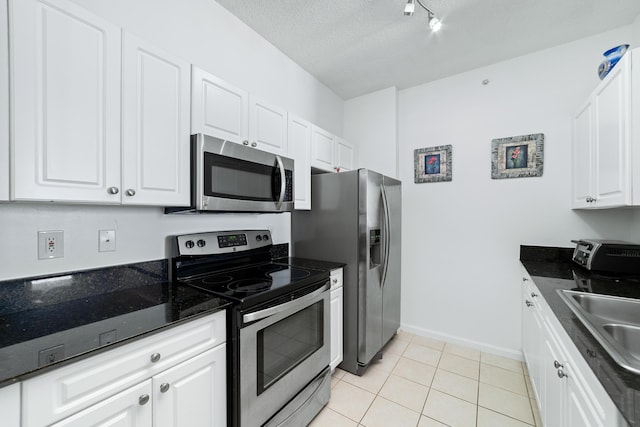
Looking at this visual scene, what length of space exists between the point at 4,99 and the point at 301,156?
163 centimetres

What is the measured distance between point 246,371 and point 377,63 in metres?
2.73

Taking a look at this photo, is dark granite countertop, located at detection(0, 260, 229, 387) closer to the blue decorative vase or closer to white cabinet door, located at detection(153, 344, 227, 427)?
white cabinet door, located at detection(153, 344, 227, 427)

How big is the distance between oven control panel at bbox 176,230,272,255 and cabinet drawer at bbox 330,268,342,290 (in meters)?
0.58

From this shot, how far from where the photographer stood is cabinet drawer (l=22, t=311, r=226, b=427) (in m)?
0.75

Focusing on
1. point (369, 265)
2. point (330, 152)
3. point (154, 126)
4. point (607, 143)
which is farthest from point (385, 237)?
point (154, 126)

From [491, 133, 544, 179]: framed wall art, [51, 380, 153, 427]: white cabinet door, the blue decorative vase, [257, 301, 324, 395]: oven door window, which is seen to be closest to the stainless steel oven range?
[257, 301, 324, 395]: oven door window

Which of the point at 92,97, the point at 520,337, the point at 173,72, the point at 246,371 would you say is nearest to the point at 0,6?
the point at 92,97

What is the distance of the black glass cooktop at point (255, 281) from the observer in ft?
4.38

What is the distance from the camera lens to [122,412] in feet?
3.01

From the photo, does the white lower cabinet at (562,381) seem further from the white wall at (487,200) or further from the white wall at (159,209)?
the white wall at (159,209)

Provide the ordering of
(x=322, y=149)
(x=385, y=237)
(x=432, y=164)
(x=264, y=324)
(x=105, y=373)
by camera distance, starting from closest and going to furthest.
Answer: (x=105, y=373)
(x=264, y=324)
(x=385, y=237)
(x=322, y=149)
(x=432, y=164)

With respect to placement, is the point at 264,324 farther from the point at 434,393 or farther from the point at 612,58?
the point at 612,58

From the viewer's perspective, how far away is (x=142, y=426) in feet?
3.18

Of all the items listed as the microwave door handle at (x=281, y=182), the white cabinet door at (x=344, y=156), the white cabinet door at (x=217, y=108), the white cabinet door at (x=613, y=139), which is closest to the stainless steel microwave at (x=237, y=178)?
the microwave door handle at (x=281, y=182)
